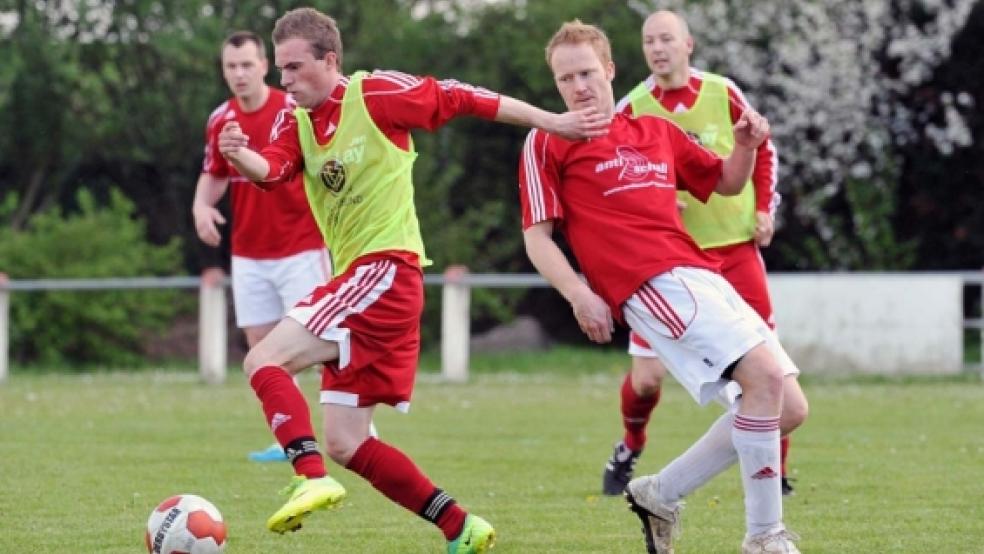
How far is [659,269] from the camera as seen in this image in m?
6.32

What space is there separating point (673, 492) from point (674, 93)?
2.85 m

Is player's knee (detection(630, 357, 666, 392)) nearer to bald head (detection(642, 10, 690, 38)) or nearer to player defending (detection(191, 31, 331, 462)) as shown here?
bald head (detection(642, 10, 690, 38))

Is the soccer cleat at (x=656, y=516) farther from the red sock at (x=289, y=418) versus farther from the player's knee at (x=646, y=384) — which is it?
the player's knee at (x=646, y=384)

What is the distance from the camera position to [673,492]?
21.7 ft

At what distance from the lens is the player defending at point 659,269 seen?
20.5 ft

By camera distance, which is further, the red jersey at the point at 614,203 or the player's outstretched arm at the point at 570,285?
the red jersey at the point at 614,203

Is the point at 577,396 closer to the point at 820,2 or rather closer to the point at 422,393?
the point at 422,393

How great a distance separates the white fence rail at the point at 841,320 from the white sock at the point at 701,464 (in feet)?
38.3

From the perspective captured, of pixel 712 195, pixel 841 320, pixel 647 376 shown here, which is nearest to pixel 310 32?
pixel 712 195

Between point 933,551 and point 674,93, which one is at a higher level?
point 674,93

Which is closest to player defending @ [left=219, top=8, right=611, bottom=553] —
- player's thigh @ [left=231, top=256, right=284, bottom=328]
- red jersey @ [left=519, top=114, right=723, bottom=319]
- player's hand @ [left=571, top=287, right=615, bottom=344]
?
red jersey @ [left=519, top=114, right=723, bottom=319]

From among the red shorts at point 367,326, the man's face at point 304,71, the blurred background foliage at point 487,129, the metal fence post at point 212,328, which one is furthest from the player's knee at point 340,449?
the blurred background foliage at point 487,129

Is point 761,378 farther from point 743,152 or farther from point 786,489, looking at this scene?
point 786,489

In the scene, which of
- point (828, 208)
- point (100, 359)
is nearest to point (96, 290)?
point (100, 359)
